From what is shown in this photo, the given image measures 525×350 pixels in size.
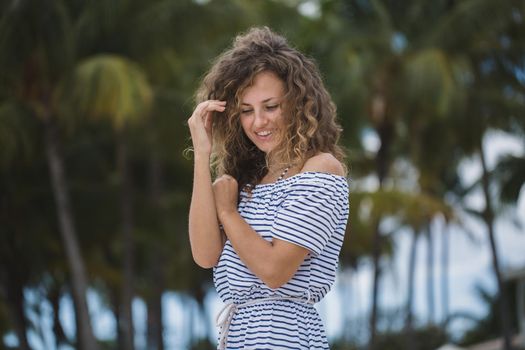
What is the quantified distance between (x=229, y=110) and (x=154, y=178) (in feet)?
66.2

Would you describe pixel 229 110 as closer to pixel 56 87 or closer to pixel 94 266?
pixel 56 87

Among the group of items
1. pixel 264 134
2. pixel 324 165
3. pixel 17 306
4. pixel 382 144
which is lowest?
pixel 324 165

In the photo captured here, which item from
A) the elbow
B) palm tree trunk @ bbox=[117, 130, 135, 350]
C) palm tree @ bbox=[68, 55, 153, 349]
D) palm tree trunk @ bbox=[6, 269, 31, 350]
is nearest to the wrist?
the elbow

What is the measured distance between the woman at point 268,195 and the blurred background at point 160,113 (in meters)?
12.4

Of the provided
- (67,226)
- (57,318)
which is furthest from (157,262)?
(67,226)

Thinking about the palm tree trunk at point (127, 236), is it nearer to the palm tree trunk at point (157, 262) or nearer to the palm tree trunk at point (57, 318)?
the palm tree trunk at point (157, 262)

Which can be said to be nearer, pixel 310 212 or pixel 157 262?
pixel 310 212

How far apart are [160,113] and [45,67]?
3231 millimetres

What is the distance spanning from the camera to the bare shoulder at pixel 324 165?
305cm

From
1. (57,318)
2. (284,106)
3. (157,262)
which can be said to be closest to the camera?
(284,106)

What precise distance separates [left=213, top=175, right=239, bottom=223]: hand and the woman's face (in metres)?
0.13

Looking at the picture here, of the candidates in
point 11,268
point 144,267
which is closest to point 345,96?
point 11,268

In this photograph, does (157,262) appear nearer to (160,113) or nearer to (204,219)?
(160,113)

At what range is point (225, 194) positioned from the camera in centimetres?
312
